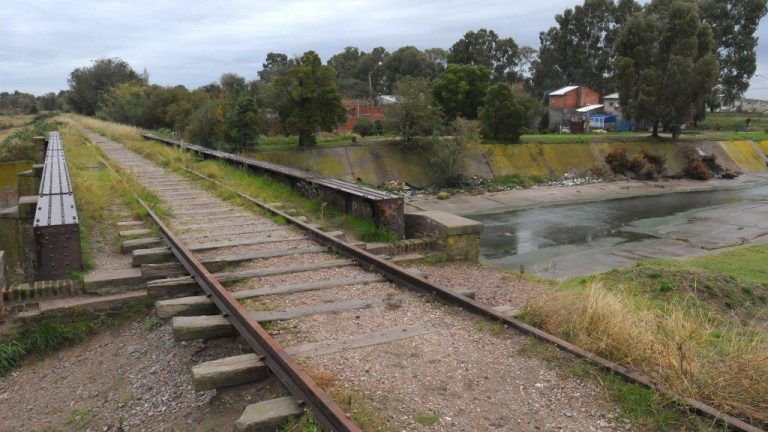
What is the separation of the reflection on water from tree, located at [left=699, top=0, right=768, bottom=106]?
3947 cm

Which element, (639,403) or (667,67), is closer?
(639,403)

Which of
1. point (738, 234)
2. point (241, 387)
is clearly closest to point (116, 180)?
point (241, 387)

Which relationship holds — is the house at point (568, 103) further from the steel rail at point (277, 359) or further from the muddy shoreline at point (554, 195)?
the steel rail at point (277, 359)

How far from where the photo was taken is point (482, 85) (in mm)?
41250

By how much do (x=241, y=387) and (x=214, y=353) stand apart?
2.60 feet

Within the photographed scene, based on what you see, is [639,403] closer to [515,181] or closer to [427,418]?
[427,418]

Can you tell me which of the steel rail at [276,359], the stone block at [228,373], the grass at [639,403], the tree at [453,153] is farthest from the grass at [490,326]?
the tree at [453,153]

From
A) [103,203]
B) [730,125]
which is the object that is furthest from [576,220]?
[730,125]

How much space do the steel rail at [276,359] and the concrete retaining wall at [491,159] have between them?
925 inches

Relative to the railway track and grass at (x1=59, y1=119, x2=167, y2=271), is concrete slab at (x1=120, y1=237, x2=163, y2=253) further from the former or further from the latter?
grass at (x1=59, y1=119, x2=167, y2=271)

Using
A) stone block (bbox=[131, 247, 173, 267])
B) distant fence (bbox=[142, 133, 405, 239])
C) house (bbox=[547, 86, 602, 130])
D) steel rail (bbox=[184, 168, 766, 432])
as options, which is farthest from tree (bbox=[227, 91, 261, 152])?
house (bbox=[547, 86, 602, 130])

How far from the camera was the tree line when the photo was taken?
3039 centimetres

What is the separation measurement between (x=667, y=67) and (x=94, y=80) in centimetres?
6912

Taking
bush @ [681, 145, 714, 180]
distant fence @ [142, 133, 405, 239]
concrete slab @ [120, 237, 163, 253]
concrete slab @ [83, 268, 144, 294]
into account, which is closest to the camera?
concrete slab @ [83, 268, 144, 294]
